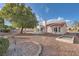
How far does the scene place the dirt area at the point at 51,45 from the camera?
1482mm

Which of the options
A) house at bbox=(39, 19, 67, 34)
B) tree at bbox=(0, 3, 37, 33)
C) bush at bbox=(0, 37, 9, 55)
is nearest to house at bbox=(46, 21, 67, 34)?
house at bbox=(39, 19, 67, 34)

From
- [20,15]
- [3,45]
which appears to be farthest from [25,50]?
[20,15]

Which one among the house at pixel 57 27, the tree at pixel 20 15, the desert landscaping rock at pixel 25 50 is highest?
the tree at pixel 20 15

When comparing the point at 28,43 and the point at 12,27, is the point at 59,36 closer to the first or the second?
the point at 28,43

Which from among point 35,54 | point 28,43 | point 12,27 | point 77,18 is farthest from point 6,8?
point 77,18

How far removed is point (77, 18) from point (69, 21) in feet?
0.25

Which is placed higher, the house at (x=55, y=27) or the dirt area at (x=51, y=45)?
the house at (x=55, y=27)

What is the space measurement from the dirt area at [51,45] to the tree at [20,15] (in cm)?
9

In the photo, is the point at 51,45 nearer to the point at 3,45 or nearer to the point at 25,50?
the point at 25,50

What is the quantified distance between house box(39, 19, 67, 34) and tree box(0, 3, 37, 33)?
101 millimetres

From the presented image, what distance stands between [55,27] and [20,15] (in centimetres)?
34

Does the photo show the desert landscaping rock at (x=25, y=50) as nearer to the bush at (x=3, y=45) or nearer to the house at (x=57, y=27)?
the bush at (x=3, y=45)

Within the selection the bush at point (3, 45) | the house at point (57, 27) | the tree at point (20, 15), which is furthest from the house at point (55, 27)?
the bush at point (3, 45)

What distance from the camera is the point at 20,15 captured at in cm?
154
